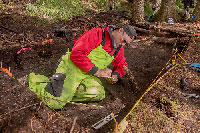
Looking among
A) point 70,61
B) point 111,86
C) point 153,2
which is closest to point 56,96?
point 70,61

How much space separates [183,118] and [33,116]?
2271 millimetres

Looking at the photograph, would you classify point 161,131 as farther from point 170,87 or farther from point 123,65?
point 123,65

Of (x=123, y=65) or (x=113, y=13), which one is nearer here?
(x=123, y=65)

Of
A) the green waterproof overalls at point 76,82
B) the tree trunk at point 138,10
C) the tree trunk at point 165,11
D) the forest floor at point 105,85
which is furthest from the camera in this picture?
the tree trunk at point 165,11

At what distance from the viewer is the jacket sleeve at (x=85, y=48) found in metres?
2.49

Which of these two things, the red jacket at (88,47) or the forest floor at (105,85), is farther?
the red jacket at (88,47)

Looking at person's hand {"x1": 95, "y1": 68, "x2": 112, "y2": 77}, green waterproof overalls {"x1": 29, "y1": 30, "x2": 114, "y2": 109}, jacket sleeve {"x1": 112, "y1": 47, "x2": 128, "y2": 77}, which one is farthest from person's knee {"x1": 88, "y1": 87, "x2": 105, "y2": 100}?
jacket sleeve {"x1": 112, "y1": 47, "x2": 128, "y2": 77}

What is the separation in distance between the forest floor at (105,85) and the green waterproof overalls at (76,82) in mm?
194

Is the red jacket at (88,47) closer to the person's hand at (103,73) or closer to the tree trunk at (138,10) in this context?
the person's hand at (103,73)

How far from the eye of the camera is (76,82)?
8.89 feet

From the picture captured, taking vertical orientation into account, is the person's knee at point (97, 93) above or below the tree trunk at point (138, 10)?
below

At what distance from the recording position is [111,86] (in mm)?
3496

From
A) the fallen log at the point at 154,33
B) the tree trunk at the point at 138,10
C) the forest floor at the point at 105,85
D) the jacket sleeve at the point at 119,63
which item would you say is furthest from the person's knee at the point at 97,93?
the tree trunk at the point at 138,10

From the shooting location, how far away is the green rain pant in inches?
105
